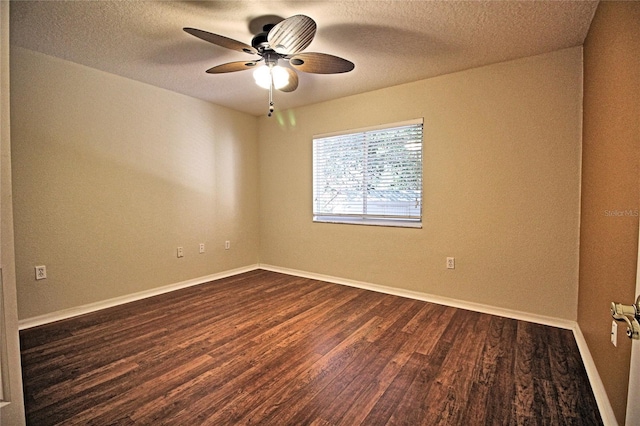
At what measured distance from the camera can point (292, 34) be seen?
68.6 inches

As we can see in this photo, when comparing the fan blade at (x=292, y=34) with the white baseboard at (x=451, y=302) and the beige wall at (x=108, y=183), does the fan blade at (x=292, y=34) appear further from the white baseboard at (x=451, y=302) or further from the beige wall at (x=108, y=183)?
the white baseboard at (x=451, y=302)

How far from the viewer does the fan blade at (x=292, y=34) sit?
64.5 inches

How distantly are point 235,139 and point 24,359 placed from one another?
3.19m

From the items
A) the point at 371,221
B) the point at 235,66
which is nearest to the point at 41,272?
the point at 235,66

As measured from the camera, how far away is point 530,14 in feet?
6.59

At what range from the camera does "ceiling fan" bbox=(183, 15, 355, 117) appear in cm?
171

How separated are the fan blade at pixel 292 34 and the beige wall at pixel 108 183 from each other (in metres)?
2.19

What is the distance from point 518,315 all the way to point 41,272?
14.1 feet

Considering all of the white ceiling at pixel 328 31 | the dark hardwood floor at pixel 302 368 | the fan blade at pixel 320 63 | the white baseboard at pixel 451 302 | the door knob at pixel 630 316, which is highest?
the white ceiling at pixel 328 31

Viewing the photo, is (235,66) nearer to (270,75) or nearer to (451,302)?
(270,75)

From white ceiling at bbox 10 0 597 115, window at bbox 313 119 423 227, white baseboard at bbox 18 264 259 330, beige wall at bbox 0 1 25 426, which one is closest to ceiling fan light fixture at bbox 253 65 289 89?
Answer: white ceiling at bbox 10 0 597 115

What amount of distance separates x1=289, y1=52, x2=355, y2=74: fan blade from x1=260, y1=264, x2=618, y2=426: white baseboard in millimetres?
2414

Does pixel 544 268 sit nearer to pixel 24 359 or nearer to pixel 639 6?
pixel 639 6

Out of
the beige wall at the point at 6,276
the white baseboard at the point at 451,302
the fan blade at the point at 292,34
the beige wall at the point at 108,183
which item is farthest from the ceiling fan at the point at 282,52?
the white baseboard at the point at 451,302
